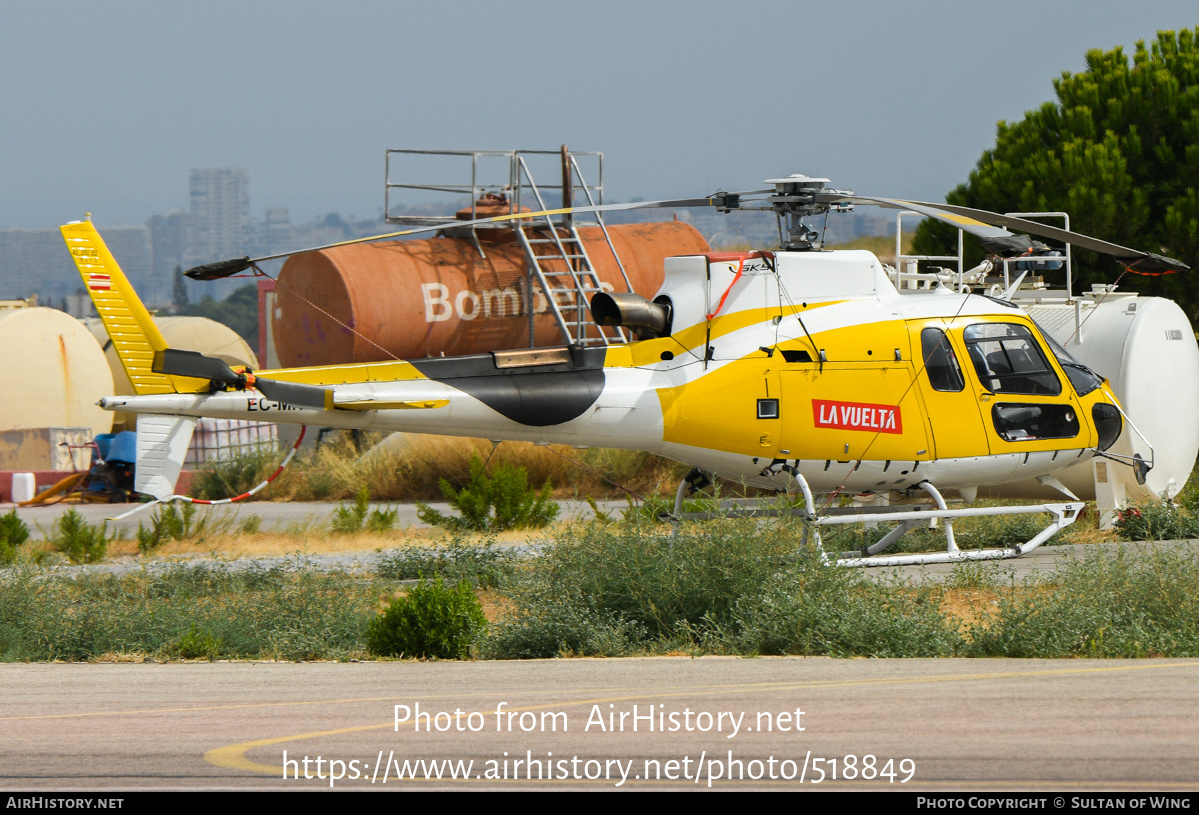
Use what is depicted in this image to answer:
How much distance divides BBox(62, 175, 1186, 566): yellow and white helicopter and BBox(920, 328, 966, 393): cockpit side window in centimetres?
2

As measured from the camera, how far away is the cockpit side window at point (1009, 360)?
12914 mm

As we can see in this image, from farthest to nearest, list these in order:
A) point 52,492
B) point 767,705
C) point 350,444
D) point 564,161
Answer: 1. point 350,444
2. point 52,492
3. point 564,161
4. point 767,705

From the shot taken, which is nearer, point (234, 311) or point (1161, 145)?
point (1161, 145)

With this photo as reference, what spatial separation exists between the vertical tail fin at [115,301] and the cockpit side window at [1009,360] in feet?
26.4

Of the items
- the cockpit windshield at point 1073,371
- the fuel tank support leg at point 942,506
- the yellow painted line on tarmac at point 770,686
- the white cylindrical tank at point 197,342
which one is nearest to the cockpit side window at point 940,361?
the fuel tank support leg at point 942,506

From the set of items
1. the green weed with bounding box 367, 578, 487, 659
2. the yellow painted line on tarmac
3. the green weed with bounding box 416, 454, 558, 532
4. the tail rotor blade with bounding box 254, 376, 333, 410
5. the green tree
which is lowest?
the green weed with bounding box 416, 454, 558, 532

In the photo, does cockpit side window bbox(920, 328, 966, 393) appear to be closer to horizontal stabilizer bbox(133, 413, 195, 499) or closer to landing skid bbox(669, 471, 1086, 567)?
landing skid bbox(669, 471, 1086, 567)

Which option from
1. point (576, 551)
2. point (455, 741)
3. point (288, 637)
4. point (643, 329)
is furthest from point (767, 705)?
point (643, 329)

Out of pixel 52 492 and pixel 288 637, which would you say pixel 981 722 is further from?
pixel 52 492

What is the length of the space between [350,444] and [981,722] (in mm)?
21761

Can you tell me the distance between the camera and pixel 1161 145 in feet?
81.1

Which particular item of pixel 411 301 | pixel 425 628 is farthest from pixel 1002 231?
pixel 411 301

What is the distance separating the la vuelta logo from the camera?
488 inches

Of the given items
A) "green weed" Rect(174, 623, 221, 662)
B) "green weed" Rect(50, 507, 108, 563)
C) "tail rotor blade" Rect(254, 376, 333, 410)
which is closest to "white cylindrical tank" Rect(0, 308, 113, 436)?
"green weed" Rect(50, 507, 108, 563)
